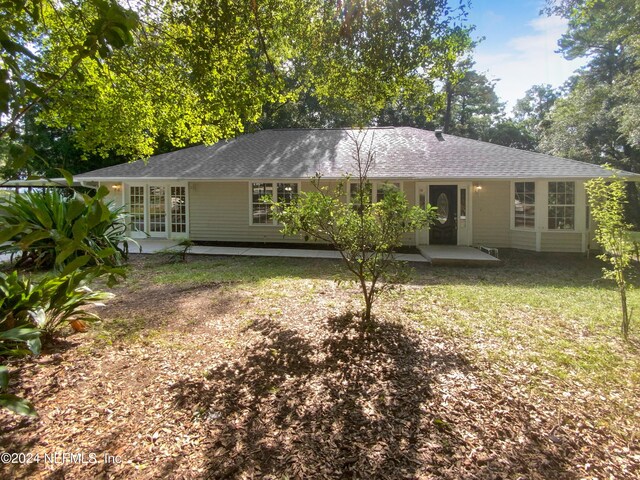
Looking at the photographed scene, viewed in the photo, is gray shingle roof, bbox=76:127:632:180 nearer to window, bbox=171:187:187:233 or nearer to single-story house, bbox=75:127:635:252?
single-story house, bbox=75:127:635:252

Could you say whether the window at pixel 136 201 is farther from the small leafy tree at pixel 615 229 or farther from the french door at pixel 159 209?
the small leafy tree at pixel 615 229

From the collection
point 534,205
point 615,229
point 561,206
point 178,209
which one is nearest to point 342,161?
point 534,205

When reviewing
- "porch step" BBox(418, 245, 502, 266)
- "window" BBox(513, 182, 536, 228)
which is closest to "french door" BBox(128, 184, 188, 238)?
"porch step" BBox(418, 245, 502, 266)

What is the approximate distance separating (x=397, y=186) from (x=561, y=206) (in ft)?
17.2

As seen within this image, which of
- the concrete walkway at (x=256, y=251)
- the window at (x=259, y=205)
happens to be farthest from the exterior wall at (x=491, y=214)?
the window at (x=259, y=205)

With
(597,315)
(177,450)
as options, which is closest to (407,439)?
(177,450)

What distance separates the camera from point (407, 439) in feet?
8.93

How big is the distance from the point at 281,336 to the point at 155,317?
6.53 ft

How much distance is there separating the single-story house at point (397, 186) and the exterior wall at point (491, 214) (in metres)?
0.03

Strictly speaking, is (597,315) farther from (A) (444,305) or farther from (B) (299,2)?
(B) (299,2)

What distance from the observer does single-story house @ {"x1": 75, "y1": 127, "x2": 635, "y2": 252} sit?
11.6 m

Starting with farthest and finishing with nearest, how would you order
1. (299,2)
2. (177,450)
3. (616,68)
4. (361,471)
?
(616,68)
(299,2)
(177,450)
(361,471)

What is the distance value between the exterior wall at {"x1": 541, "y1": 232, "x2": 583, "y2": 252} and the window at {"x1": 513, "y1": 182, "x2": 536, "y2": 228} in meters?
0.59

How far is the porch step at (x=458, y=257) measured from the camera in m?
9.95
